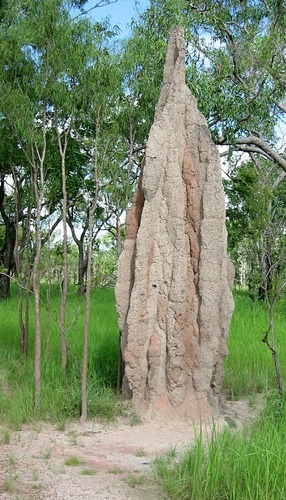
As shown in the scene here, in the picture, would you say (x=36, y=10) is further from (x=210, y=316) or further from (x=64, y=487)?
(x=64, y=487)

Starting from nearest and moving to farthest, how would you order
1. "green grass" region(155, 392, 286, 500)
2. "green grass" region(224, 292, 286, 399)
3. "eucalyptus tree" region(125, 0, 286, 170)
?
"green grass" region(155, 392, 286, 500), "green grass" region(224, 292, 286, 399), "eucalyptus tree" region(125, 0, 286, 170)

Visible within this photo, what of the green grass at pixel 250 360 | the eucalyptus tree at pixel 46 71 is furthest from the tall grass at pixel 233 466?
the eucalyptus tree at pixel 46 71

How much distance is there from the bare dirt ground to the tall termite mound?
40 cm

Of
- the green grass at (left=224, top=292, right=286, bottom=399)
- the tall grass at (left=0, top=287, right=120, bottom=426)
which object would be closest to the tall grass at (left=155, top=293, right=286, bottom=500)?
the tall grass at (left=0, top=287, right=120, bottom=426)

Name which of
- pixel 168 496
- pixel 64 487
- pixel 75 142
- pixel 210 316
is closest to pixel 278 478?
pixel 168 496

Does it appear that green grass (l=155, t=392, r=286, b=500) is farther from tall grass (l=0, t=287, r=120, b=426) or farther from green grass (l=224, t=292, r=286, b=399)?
green grass (l=224, t=292, r=286, b=399)

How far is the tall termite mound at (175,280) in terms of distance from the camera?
273 inches

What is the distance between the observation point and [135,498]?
4.87 metres

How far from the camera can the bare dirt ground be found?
5.00m

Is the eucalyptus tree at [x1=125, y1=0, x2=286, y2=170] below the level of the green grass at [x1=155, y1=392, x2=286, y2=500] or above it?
above

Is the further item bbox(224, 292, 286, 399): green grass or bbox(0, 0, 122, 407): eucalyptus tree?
bbox(224, 292, 286, 399): green grass

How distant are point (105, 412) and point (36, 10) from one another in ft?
14.5

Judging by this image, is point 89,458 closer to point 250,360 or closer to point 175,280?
point 175,280

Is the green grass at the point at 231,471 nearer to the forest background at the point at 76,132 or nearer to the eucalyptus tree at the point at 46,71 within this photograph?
the forest background at the point at 76,132
